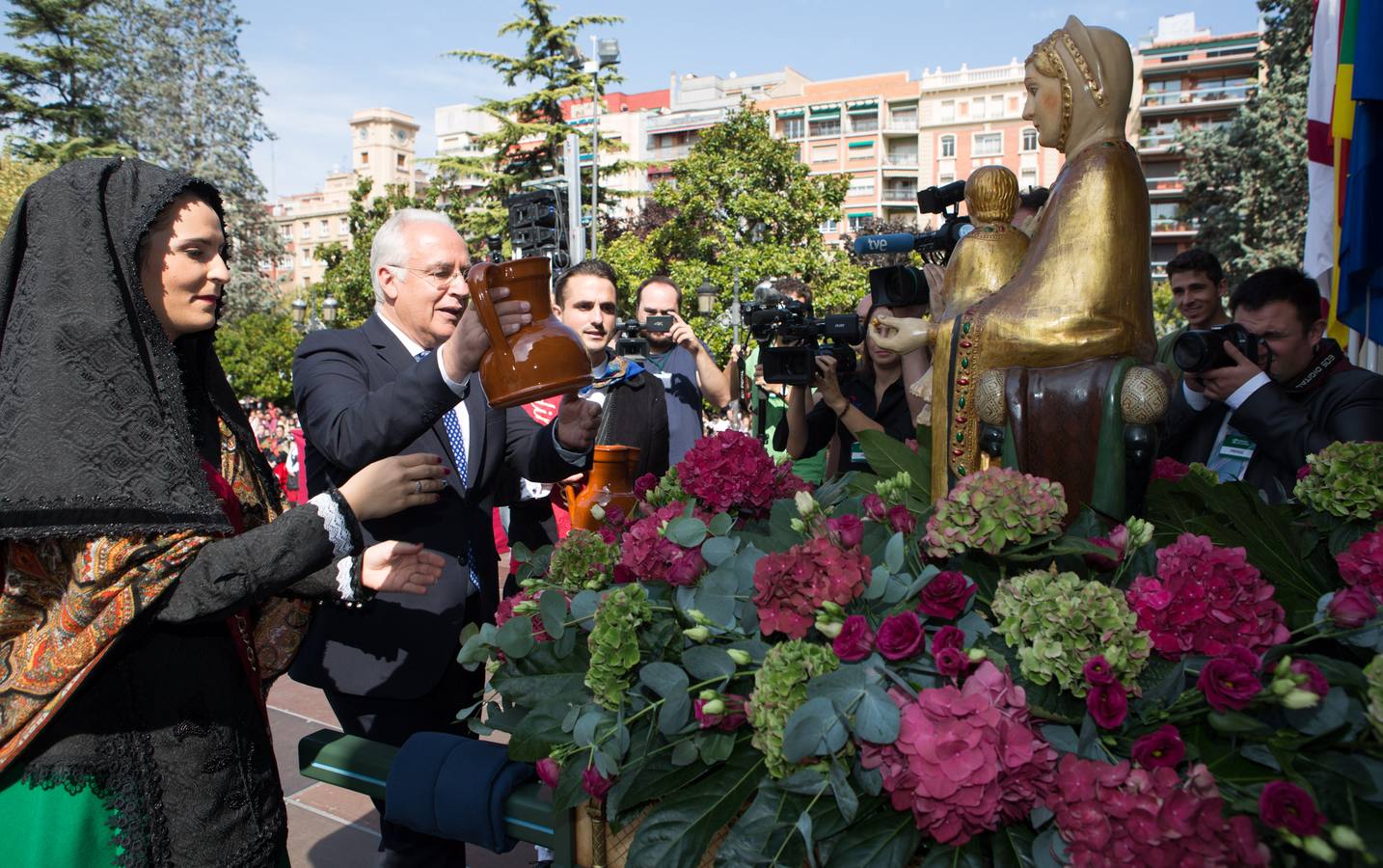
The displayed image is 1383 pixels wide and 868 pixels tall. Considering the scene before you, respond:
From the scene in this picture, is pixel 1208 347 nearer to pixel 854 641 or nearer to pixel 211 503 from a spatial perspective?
pixel 854 641

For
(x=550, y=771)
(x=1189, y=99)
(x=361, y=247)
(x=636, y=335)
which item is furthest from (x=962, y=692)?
(x=1189, y=99)

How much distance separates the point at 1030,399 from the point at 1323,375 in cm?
164

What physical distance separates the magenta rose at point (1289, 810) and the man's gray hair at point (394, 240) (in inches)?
75.8

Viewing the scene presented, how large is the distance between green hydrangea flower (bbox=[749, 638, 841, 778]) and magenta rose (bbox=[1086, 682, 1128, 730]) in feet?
0.96

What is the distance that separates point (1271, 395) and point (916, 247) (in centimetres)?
109

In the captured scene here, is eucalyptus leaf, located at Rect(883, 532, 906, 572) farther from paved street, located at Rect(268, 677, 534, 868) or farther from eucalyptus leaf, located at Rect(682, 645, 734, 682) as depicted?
paved street, located at Rect(268, 677, 534, 868)

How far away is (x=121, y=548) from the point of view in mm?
1392

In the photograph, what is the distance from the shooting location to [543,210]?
6742 millimetres

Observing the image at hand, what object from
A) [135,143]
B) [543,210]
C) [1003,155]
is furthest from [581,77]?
[1003,155]

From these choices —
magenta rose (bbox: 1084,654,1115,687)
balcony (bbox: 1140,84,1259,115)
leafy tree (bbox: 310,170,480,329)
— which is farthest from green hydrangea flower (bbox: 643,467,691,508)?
balcony (bbox: 1140,84,1259,115)

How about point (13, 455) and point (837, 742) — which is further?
point (13, 455)

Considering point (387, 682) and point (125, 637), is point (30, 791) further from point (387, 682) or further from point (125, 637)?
point (387, 682)

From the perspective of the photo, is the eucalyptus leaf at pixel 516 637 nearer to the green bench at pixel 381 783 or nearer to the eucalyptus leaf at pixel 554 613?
the eucalyptus leaf at pixel 554 613

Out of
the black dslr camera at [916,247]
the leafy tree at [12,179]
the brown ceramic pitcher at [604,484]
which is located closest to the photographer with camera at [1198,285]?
the black dslr camera at [916,247]
